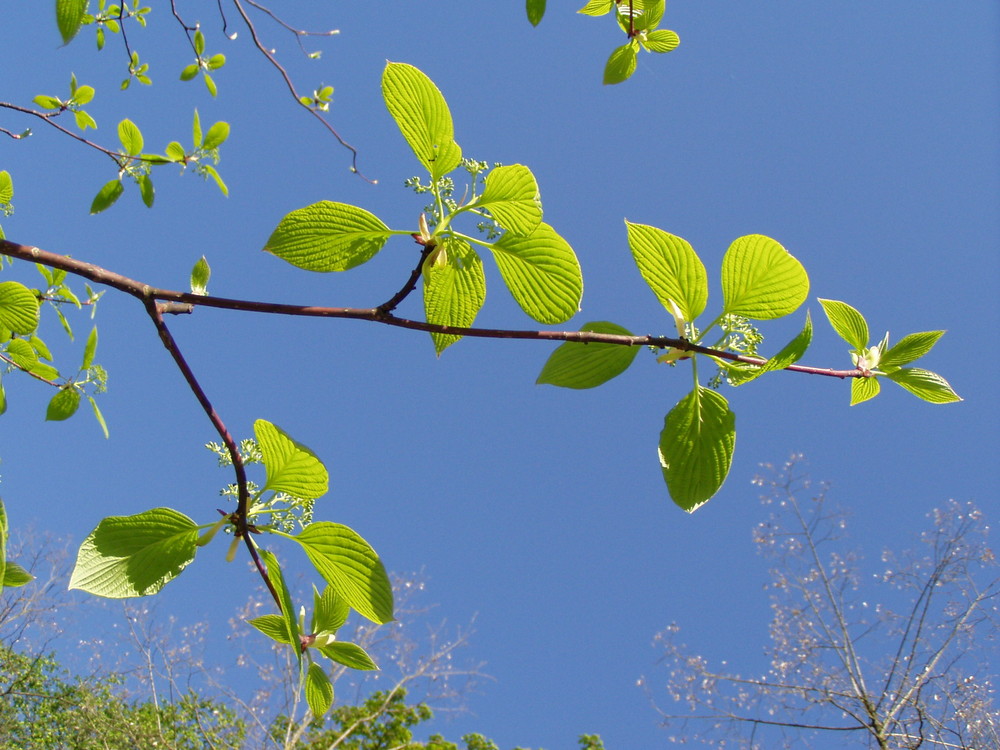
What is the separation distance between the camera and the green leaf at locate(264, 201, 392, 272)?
625mm

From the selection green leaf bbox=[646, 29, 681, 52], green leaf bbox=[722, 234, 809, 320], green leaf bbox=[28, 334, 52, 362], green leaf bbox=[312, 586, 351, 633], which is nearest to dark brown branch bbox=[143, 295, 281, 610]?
green leaf bbox=[312, 586, 351, 633]

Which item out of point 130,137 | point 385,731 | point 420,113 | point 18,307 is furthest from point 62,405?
point 385,731

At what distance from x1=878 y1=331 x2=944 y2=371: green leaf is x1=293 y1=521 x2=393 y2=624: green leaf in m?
0.60

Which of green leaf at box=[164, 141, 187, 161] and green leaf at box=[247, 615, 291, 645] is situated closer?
green leaf at box=[247, 615, 291, 645]

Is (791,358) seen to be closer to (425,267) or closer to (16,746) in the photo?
(425,267)

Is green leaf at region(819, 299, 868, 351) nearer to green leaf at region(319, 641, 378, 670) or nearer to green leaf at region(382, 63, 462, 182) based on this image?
green leaf at region(382, 63, 462, 182)

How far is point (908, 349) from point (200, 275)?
807 mm

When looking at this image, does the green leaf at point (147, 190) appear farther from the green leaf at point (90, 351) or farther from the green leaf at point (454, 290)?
the green leaf at point (454, 290)

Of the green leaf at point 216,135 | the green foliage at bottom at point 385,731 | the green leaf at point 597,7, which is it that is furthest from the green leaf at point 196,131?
the green foliage at bottom at point 385,731

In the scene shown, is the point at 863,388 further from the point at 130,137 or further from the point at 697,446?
the point at 130,137

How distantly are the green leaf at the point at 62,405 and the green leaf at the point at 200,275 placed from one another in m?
1.02

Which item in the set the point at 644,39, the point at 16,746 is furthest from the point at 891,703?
the point at 16,746

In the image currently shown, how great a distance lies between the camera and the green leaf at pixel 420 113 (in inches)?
24.1

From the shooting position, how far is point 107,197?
5.47 feet
